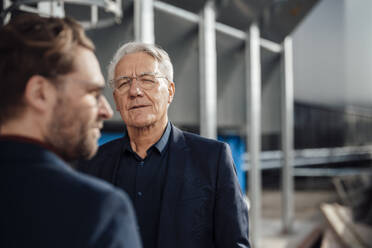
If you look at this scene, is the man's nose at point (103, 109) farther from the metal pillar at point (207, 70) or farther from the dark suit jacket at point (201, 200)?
the metal pillar at point (207, 70)

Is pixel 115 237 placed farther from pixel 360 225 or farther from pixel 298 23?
pixel 298 23

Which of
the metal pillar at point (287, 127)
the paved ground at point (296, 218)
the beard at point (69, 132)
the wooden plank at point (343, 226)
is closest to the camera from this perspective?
the beard at point (69, 132)

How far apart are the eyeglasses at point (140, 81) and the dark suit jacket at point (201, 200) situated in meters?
0.22

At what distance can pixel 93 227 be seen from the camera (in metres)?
0.58

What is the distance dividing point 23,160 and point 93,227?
0.57 feet

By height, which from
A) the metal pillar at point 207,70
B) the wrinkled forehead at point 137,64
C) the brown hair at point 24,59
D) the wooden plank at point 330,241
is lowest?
the wooden plank at point 330,241

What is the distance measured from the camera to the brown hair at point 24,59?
66 cm

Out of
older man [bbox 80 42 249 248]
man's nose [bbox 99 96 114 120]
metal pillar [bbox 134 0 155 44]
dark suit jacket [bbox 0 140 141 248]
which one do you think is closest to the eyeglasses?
older man [bbox 80 42 249 248]

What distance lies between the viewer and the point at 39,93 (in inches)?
26.3

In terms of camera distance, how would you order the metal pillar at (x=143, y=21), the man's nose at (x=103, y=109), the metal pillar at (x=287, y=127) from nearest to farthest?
the man's nose at (x=103, y=109) → the metal pillar at (x=143, y=21) → the metal pillar at (x=287, y=127)

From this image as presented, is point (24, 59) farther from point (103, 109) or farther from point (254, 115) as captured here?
point (254, 115)

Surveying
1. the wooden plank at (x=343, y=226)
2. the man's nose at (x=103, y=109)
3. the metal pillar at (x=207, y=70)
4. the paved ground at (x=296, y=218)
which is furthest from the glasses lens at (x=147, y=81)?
the paved ground at (x=296, y=218)

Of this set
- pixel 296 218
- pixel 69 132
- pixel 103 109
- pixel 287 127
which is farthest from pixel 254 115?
pixel 69 132

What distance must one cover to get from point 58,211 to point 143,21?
9.34ft
